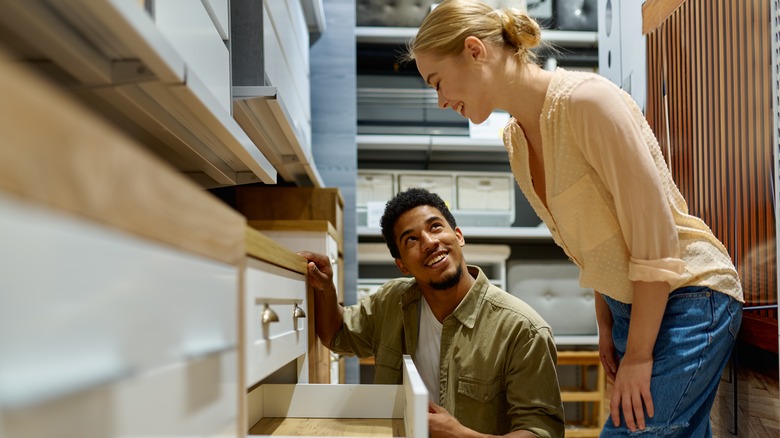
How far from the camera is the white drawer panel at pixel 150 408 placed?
1.13 feet

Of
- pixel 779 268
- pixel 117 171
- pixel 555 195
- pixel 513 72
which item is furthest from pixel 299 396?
pixel 117 171

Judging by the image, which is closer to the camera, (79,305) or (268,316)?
(79,305)

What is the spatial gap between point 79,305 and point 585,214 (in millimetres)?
854

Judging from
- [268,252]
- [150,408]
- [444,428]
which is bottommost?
[444,428]

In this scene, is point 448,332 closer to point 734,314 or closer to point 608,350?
point 608,350

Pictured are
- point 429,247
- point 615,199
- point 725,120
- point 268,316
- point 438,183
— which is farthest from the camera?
point 438,183

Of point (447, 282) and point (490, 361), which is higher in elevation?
point (447, 282)

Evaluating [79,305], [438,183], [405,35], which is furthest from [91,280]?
[405,35]

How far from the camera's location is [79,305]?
0.37 m

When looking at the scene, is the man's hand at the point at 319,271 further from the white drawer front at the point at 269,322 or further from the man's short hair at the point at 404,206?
the man's short hair at the point at 404,206

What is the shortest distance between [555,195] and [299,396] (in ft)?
2.07

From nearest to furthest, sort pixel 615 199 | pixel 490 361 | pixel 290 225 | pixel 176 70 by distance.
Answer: pixel 176 70, pixel 615 199, pixel 490 361, pixel 290 225

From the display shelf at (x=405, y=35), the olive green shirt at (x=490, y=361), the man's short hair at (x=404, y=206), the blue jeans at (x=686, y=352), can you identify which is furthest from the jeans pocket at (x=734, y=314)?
the display shelf at (x=405, y=35)

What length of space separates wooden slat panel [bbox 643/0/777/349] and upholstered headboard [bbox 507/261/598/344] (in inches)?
58.6
